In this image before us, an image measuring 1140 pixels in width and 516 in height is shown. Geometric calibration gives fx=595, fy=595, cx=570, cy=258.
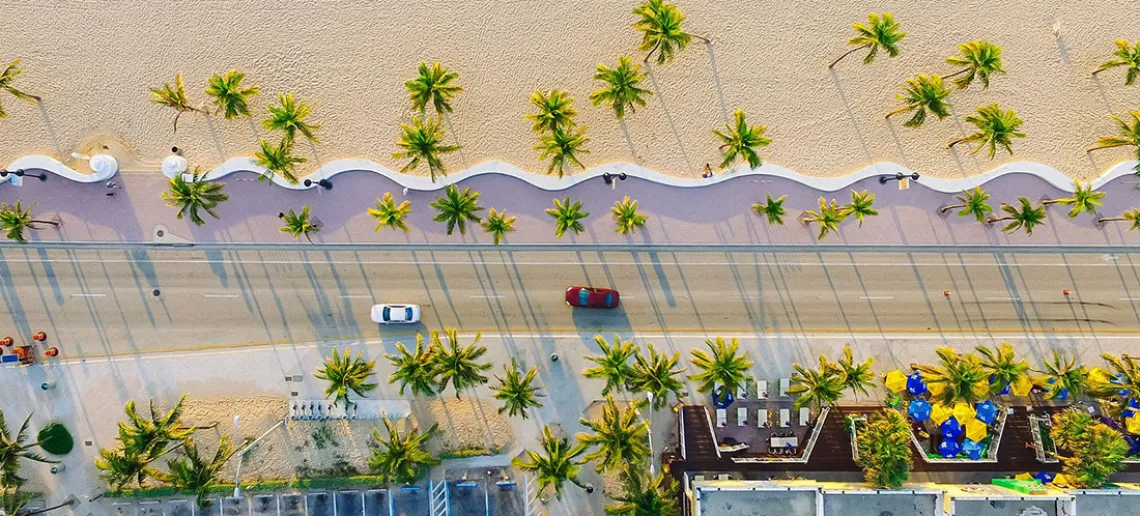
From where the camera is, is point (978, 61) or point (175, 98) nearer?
point (175, 98)

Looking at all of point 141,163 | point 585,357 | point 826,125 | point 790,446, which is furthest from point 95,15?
point 790,446

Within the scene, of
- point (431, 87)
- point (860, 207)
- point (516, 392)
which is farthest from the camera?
point (860, 207)

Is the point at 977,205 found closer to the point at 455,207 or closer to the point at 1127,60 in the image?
the point at 1127,60

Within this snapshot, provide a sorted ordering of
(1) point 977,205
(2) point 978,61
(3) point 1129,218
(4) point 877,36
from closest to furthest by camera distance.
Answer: (2) point 978,61, (4) point 877,36, (1) point 977,205, (3) point 1129,218

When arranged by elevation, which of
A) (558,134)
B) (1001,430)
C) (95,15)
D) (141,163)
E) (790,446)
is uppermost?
(95,15)

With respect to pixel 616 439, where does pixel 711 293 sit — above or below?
above

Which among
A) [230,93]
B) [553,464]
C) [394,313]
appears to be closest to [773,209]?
[553,464]

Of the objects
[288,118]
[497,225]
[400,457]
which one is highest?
[288,118]

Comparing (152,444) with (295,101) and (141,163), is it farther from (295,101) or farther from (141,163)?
(295,101)
